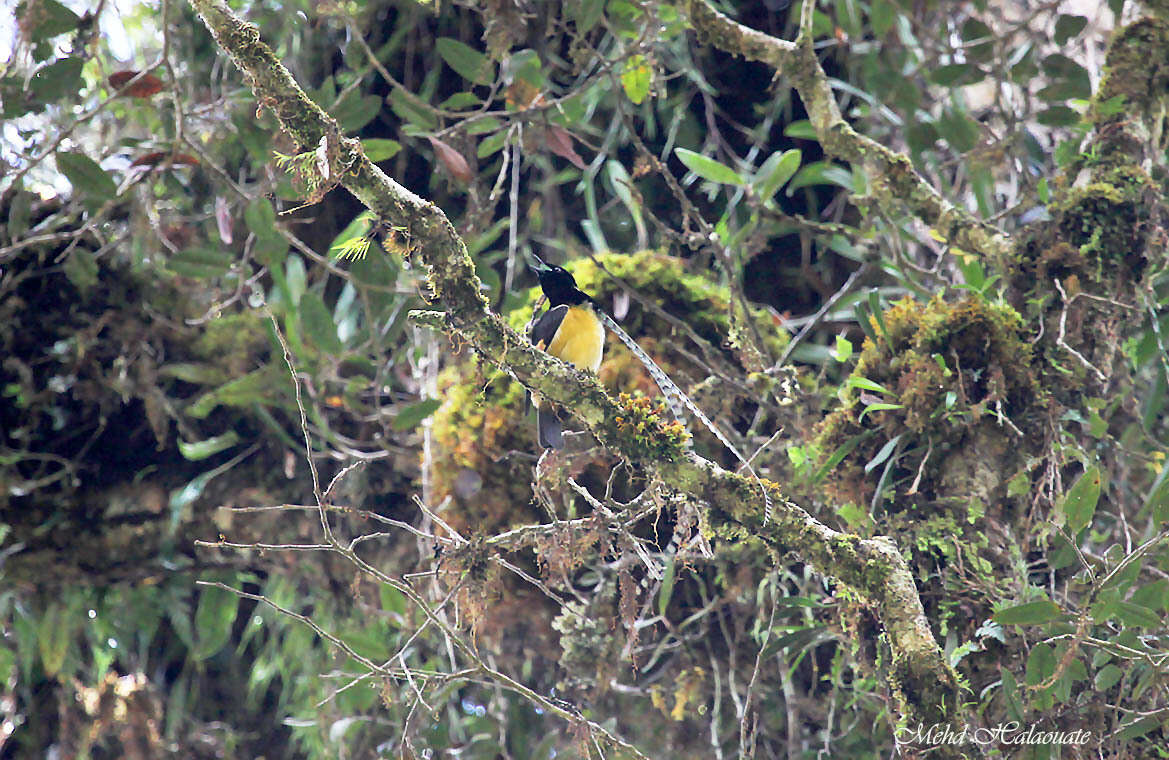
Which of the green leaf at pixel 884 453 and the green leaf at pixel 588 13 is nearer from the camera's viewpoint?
the green leaf at pixel 884 453

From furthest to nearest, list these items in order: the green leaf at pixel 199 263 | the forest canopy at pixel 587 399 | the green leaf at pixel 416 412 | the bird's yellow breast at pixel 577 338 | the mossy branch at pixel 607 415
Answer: the green leaf at pixel 199 263, the green leaf at pixel 416 412, the bird's yellow breast at pixel 577 338, the forest canopy at pixel 587 399, the mossy branch at pixel 607 415

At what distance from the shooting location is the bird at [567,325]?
2146 millimetres

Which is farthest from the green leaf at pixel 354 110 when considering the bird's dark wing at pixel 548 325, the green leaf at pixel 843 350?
the green leaf at pixel 843 350

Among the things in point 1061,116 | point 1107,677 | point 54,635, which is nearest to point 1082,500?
point 1107,677

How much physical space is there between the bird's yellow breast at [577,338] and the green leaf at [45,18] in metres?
1.38

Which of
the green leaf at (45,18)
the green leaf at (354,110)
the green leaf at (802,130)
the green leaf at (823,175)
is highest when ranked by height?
the green leaf at (45,18)

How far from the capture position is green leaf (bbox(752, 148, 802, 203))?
2.45 metres

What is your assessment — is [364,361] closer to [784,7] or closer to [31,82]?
[31,82]

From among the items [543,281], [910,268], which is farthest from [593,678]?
[910,268]

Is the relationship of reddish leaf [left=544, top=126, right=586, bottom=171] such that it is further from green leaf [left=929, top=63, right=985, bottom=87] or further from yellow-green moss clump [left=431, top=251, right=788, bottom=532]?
green leaf [left=929, top=63, right=985, bottom=87]

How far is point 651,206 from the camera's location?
3.29m

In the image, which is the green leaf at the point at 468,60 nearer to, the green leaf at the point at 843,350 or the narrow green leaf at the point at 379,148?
the narrow green leaf at the point at 379,148

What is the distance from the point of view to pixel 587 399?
5.21 ft

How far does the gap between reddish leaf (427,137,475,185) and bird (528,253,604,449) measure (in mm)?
293
